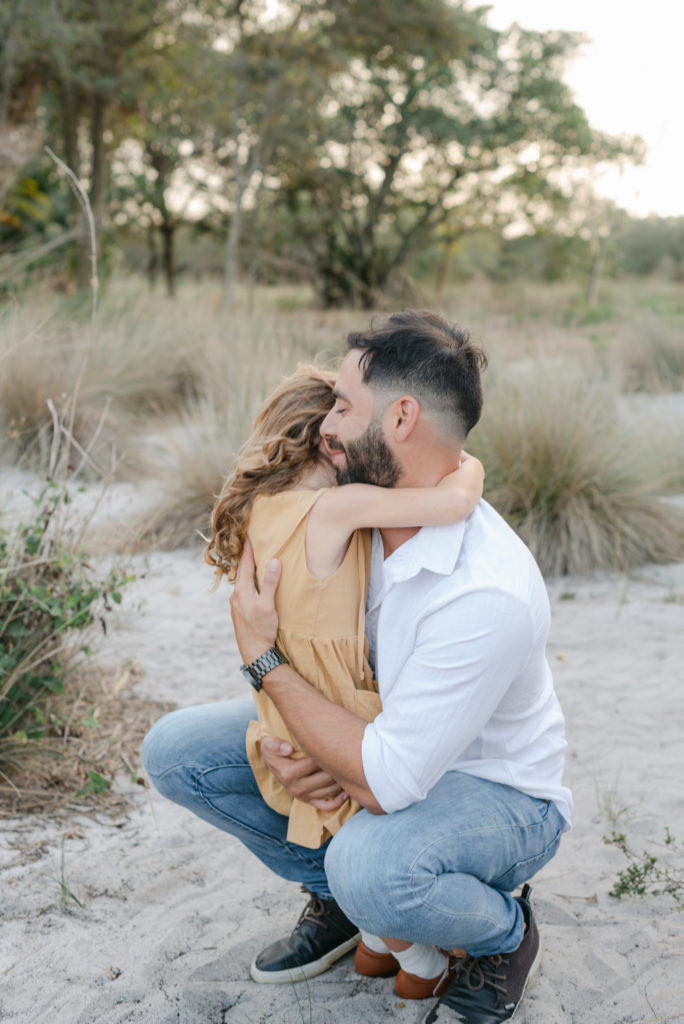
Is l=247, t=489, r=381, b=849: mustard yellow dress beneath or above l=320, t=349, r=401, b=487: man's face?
beneath

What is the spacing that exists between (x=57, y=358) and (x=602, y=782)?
198 inches

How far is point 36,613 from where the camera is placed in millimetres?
2773

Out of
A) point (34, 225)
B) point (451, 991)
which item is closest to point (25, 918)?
point (451, 991)

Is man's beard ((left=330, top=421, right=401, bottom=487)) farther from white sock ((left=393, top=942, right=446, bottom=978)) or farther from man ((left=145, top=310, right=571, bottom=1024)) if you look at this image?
white sock ((left=393, top=942, right=446, bottom=978))

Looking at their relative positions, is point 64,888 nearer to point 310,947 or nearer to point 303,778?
point 310,947

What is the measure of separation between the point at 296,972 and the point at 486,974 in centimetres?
45

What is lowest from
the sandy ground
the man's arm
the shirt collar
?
the sandy ground

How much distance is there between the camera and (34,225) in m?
13.0

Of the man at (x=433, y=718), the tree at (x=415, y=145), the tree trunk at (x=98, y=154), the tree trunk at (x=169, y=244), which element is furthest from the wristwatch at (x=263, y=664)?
the tree trunk at (x=169, y=244)

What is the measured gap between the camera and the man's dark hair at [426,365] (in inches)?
69.6

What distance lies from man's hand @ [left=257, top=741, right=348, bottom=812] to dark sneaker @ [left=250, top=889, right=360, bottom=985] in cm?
36

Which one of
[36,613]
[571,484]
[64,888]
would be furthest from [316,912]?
[571,484]

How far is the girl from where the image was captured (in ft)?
5.90

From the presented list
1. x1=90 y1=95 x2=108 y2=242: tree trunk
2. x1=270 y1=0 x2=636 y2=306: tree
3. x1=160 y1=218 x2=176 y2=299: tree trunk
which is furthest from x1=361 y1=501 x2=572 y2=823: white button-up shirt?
x1=160 y1=218 x2=176 y2=299: tree trunk
